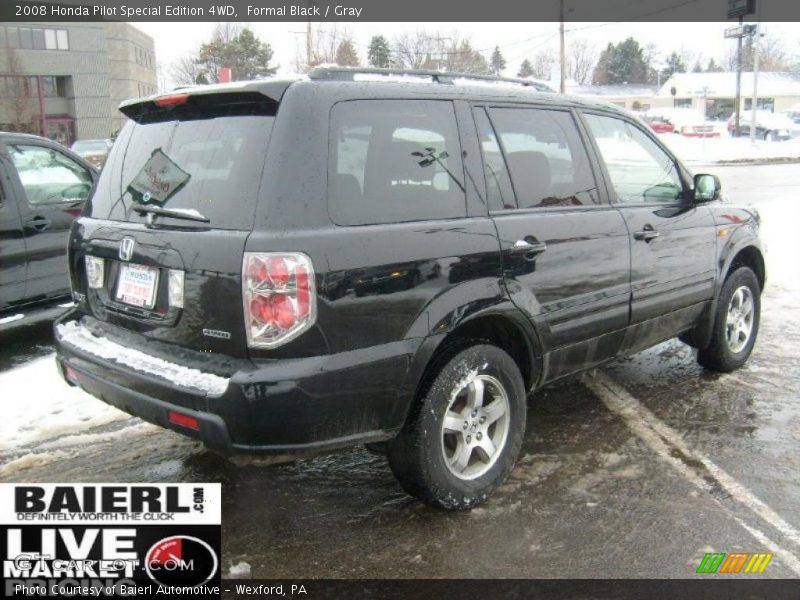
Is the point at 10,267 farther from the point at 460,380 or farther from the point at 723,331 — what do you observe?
the point at 723,331

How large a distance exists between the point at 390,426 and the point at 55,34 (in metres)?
62.4

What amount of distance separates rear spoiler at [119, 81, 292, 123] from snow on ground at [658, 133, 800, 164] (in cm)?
3022

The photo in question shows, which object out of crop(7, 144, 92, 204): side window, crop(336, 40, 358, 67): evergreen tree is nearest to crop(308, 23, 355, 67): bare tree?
crop(336, 40, 358, 67): evergreen tree

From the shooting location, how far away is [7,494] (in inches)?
121

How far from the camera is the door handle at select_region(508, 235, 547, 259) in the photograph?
3.31 metres

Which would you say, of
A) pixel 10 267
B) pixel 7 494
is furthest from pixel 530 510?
pixel 10 267

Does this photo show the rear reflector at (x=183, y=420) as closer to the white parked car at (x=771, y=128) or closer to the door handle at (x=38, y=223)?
the door handle at (x=38, y=223)

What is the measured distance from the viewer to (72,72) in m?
55.9

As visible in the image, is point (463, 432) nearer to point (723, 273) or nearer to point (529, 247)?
point (529, 247)

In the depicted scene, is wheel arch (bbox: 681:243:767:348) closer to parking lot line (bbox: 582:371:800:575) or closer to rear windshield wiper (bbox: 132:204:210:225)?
parking lot line (bbox: 582:371:800:575)

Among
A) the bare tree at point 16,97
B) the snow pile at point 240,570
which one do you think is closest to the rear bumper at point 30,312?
the snow pile at point 240,570

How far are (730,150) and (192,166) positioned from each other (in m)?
38.2

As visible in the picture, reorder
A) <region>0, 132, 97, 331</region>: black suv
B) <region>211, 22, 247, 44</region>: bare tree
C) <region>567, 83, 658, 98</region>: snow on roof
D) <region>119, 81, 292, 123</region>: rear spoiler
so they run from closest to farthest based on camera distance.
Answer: <region>119, 81, 292, 123</region>: rear spoiler < <region>0, 132, 97, 331</region>: black suv < <region>211, 22, 247, 44</region>: bare tree < <region>567, 83, 658, 98</region>: snow on roof

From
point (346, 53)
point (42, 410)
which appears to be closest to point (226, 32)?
point (346, 53)
